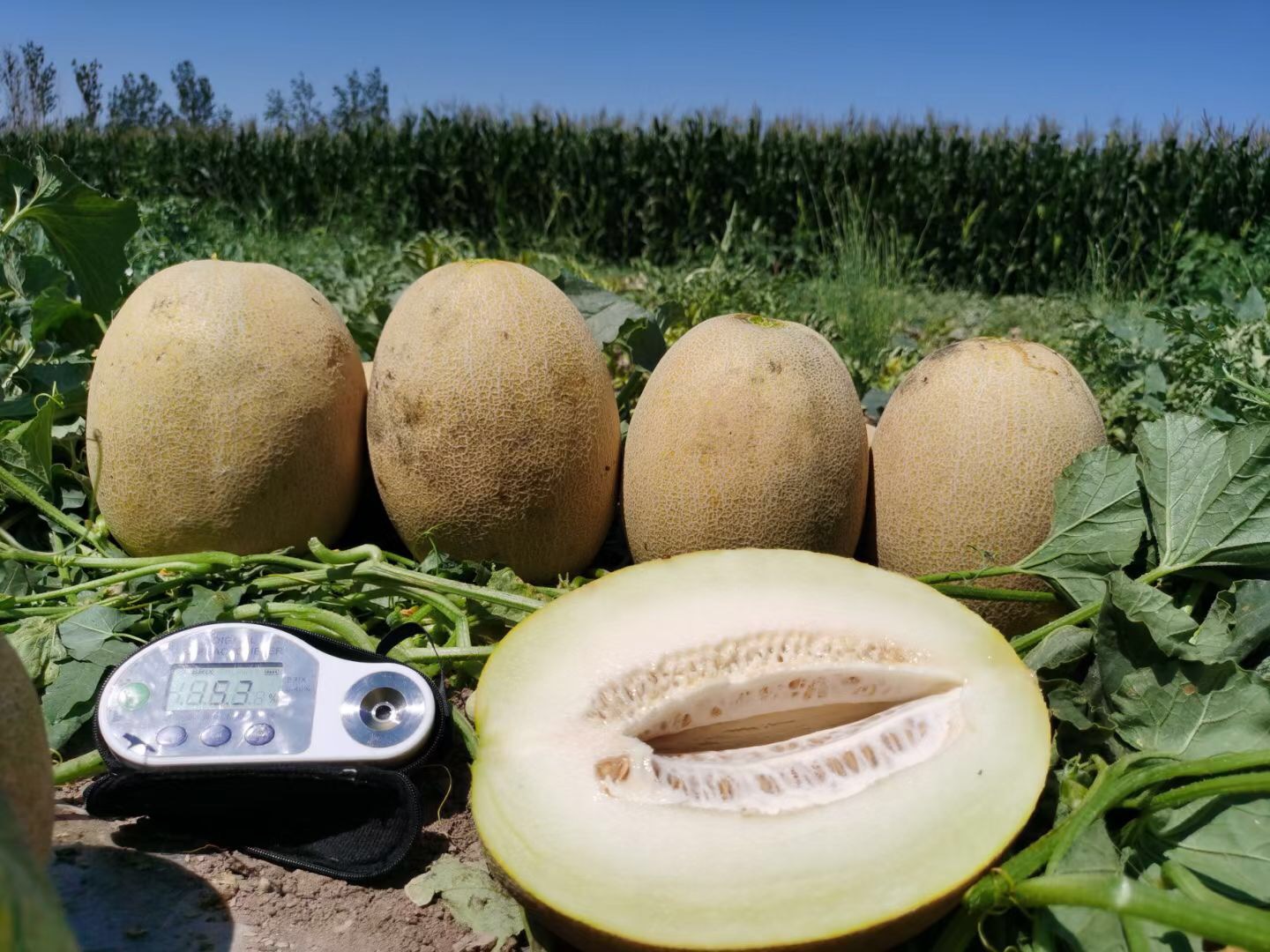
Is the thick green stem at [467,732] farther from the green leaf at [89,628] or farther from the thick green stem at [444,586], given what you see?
the green leaf at [89,628]

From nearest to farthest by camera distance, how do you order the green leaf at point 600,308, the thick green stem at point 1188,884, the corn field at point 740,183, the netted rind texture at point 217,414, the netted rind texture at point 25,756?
the netted rind texture at point 25,756, the thick green stem at point 1188,884, the netted rind texture at point 217,414, the green leaf at point 600,308, the corn field at point 740,183

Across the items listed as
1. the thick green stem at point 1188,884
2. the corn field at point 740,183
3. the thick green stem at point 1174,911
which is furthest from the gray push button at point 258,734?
the corn field at point 740,183

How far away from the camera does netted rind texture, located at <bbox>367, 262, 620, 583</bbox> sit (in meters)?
1.83

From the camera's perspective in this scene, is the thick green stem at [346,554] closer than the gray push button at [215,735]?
No

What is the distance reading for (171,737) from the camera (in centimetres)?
126

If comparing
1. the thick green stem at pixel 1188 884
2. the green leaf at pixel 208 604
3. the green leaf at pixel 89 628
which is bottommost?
the green leaf at pixel 89 628

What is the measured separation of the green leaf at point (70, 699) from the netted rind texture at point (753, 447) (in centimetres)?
99

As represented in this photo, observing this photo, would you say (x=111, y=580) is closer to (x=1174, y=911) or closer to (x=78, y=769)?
(x=78, y=769)

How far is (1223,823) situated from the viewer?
1.16 metres

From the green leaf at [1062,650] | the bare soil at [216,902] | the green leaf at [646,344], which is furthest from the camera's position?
the green leaf at [646,344]

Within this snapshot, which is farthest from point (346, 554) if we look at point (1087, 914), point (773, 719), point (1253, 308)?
point (1253, 308)

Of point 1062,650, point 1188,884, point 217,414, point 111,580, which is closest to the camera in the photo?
point 1188,884

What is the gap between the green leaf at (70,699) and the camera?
148cm

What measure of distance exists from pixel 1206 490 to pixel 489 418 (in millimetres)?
1250
